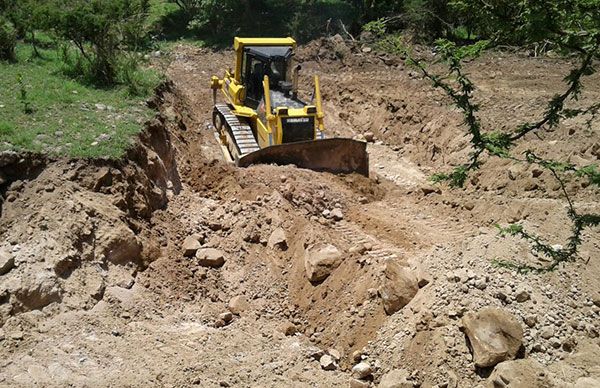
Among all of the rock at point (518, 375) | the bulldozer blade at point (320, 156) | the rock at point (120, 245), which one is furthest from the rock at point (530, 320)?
the bulldozer blade at point (320, 156)

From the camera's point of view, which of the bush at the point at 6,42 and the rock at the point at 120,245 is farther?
the bush at the point at 6,42

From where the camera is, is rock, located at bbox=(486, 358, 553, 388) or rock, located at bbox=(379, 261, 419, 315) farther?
rock, located at bbox=(379, 261, 419, 315)

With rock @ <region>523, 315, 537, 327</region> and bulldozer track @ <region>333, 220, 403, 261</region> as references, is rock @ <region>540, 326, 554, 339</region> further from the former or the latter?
bulldozer track @ <region>333, 220, 403, 261</region>

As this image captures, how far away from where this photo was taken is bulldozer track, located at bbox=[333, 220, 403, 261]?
855cm

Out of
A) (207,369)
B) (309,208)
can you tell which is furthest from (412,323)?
(309,208)

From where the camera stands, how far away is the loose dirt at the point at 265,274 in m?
6.57

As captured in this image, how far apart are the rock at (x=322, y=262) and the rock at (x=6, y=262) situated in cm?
394

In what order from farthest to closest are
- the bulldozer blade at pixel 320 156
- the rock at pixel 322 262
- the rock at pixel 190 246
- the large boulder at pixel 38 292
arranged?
the bulldozer blade at pixel 320 156, the rock at pixel 190 246, the rock at pixel 322 262, the large boulder at pixel 38 292

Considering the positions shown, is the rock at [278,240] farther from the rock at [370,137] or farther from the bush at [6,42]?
the bush at [6,42]

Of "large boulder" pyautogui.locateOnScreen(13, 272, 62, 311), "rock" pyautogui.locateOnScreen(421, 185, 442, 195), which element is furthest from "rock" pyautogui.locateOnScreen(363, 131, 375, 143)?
"large boulder" pyautogui.locateOnScreen(13, 272, 62, 311)

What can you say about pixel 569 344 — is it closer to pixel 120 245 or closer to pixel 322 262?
pixel 322 262

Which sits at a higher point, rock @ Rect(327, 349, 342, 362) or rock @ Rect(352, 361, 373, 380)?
rock @ Rect(352, 361, 373, 380)

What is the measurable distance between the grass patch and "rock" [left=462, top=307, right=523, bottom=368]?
5.90 metres

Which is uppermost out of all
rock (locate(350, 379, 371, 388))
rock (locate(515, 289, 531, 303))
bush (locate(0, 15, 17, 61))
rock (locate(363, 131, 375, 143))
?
bush (locate(0, 15, 17, 61))
